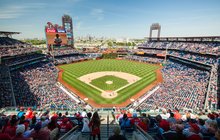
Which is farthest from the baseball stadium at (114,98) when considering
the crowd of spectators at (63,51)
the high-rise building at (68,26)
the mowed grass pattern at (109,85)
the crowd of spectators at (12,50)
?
the high-rise building at (68,26)

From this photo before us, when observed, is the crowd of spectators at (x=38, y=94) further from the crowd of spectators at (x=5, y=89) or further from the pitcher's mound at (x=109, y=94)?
the pitcher's mound at (x=109, y=94)

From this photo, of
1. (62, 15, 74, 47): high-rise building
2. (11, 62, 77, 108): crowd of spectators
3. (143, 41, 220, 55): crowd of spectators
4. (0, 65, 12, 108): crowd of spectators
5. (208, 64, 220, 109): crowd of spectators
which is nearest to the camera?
(208, 64, 220, 109): crowd of spectators

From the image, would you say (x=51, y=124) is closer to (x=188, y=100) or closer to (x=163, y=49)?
(x=188, y=100)

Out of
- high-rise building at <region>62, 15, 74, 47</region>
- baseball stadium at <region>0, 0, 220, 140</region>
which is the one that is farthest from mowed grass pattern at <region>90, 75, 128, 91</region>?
high-rise building at <region>62, 15, 74, 47</region>

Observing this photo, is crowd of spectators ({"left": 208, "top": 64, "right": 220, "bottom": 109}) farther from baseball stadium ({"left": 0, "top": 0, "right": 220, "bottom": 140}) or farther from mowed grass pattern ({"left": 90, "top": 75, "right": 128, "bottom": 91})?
mowed grass pattern ({"left": 90, "top": 75, "right": 128, "bottom": 91})

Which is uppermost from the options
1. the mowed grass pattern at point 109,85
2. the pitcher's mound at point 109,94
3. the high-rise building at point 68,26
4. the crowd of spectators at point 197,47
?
the high-rise building at point 68,26

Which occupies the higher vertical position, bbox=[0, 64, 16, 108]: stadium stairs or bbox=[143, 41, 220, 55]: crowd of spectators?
bbox=[143, 41, 220, 55]: crowd of spectators

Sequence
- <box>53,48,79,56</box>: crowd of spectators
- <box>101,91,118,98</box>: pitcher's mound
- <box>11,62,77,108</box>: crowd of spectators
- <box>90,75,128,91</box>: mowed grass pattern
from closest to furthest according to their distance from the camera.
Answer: <box>11,62,77,108</box>: crowd of spectators < <box>101,91,118,98</box>: pitcher's mound < <box>90,75,128,91</box>: mowed grass pattern < <box>53,48,79,56</box>: crowd of spectators

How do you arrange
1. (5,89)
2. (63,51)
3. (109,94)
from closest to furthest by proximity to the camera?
(5,89) → (109,94) → (63,51)

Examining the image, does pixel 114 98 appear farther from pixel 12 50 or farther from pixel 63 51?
pixel 63 51

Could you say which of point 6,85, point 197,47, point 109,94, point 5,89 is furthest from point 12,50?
point 197,47
